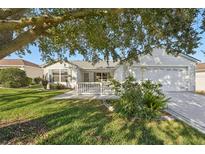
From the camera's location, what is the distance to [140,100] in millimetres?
10039

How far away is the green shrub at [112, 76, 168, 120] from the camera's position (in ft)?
31.6

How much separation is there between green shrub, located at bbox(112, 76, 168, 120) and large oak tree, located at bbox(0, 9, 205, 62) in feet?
4.60

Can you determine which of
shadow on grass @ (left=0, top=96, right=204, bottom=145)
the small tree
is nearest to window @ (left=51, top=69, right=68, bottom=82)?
the small tree

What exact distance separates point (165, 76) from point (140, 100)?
1313cm

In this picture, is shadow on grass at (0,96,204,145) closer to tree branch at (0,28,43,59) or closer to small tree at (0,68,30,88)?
tree branch at (0,28,43,59)

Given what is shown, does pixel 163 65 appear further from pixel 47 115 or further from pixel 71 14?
pixel 71 14

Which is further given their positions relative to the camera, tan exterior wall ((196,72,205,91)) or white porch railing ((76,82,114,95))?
tan exterior wall ((196,72,205,91))

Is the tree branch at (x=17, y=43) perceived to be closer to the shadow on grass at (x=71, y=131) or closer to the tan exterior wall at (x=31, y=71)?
the shadow on grass at (x=71, y=131)

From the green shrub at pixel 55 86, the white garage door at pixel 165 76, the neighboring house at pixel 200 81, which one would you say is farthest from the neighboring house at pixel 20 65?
the neighboring house at pixel 200 81

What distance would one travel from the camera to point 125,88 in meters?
10.8

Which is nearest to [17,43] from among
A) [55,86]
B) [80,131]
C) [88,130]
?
[80,131]

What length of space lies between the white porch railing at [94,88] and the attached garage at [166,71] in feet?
10.8

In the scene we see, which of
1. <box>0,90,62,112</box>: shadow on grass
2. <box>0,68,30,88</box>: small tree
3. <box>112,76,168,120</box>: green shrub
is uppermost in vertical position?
<box>0,68,30,88</box>: small tree

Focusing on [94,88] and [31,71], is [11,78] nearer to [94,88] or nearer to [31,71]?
[94,88]
